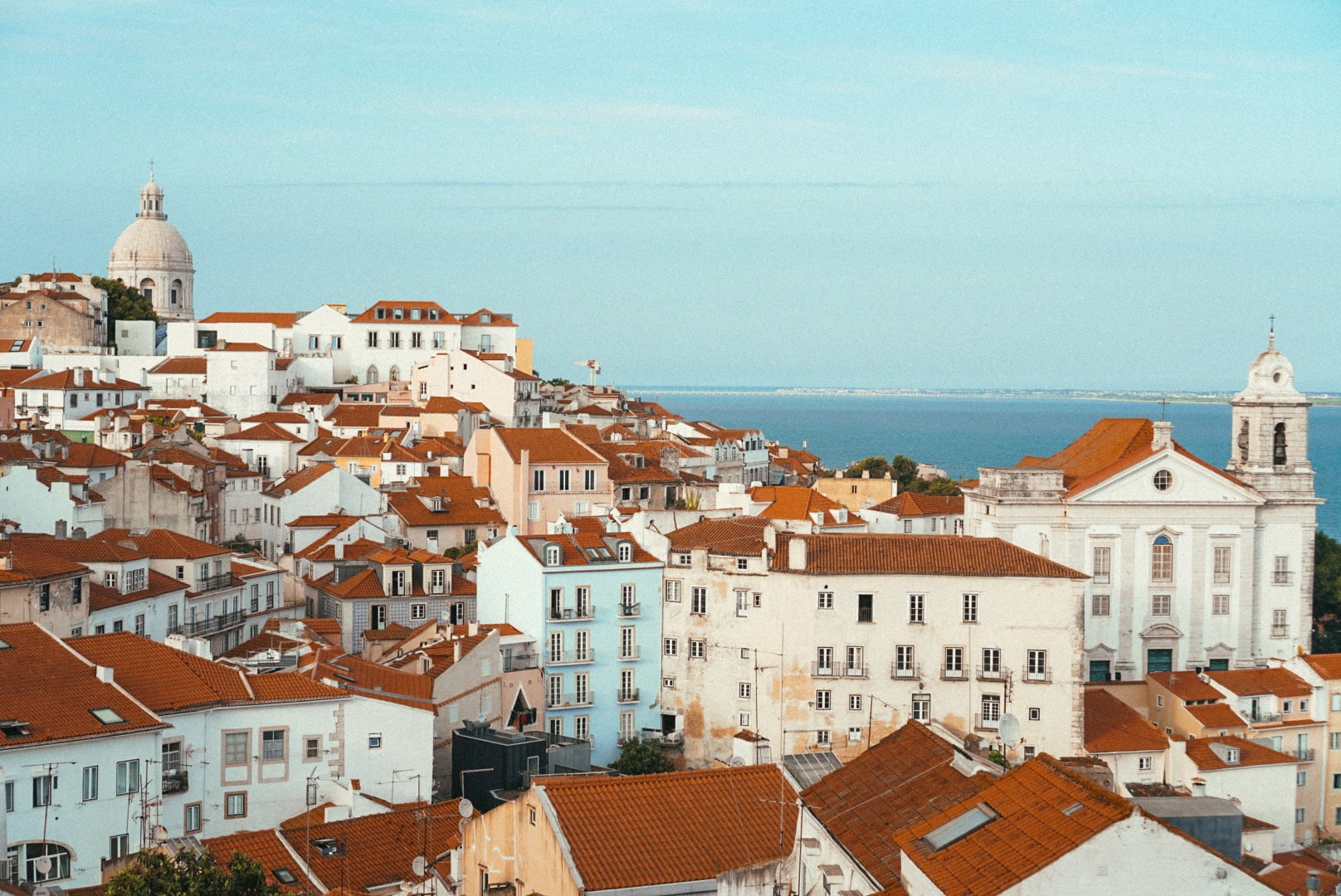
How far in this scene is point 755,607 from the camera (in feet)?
135

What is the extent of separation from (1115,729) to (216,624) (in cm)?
2228

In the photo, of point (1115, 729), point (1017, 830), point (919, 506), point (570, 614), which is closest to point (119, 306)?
point (919, 506)

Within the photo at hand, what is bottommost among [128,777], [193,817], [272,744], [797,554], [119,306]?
[193,817]

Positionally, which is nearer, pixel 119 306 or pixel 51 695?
pixel 51 695

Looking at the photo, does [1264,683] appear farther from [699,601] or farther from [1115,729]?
[699,601]

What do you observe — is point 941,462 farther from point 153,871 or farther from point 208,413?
point 153,871

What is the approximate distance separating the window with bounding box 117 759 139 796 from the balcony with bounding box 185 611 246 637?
1471 cm

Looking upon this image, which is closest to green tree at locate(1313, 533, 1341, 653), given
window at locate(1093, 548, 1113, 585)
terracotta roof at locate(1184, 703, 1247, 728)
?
window at locate(1093, 548, 1113, 585)

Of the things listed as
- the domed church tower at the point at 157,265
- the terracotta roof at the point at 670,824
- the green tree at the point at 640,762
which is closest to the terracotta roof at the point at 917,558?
the green tree at the point at 640,762

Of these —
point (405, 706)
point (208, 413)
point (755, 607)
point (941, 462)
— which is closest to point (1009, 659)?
point (755, 607)

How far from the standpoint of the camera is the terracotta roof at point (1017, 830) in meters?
15.0

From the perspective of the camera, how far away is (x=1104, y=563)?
164 ft

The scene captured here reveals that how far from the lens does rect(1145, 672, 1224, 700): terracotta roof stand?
43.1 meters

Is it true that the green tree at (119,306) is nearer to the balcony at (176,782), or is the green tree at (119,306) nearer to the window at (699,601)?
the window at (699,601)
